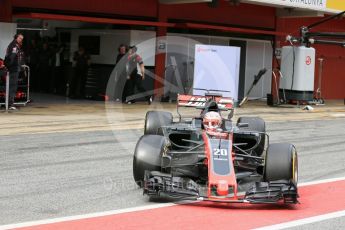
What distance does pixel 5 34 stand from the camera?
18766 mm

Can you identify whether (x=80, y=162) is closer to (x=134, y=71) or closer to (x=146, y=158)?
(x=146, y=158)

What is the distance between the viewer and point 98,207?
745cm

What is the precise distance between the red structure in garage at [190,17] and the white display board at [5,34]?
196mm

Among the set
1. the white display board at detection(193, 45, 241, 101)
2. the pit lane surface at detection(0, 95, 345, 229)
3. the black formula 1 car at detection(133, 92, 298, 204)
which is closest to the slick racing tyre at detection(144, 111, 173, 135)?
the pit lane surface at detection(0, 95, 345, 229)

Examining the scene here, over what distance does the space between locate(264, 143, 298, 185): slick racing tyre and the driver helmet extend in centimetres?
77

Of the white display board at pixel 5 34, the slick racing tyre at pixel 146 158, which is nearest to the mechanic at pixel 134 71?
the white display board at pixel 5 34

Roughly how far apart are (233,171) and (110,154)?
4200 millimetres

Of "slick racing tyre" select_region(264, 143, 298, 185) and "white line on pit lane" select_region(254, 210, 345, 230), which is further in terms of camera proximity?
"slick racing tyre" select_region(264, 143, 298, 185)

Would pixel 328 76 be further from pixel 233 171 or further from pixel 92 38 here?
pixel 233 171

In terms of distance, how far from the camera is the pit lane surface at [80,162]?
756 centimetres

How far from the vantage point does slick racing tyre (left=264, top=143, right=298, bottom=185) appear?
316 inches

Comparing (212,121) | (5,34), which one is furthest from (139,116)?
(212,121)

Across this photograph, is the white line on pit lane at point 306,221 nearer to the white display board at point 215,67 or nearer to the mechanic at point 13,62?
the mechanic at point 13,62

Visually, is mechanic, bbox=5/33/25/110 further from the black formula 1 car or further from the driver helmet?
the driver helmet
